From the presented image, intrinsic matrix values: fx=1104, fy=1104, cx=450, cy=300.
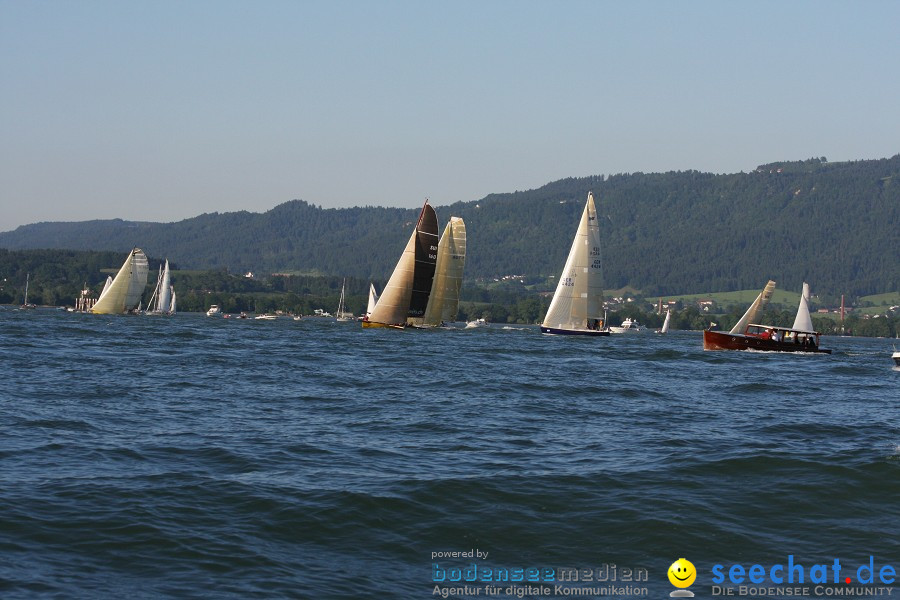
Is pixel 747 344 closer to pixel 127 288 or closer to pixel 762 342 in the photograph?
pixel 762 342

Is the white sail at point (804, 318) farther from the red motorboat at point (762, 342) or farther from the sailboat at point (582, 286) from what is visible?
the sailboat at point (582, 286)

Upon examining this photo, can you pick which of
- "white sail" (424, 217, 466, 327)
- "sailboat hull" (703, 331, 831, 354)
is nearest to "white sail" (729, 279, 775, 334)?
"sailboat hull" (703, 331, 831, 354)

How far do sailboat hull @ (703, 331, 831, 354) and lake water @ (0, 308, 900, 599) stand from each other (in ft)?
158

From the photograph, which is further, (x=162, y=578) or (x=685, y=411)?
(x=685, y=411)

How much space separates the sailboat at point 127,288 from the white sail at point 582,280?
73.5 metres

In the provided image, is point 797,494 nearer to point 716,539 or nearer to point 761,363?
point 716,539

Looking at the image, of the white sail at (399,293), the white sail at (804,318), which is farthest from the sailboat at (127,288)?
the white sail at (804,318)

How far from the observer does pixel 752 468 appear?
23.4 m

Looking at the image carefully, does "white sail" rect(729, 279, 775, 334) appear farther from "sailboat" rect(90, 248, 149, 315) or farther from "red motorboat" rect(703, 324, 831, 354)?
"sailboat" rect(90, 248, 149, 315)

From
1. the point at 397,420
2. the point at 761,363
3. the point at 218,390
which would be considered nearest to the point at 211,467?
the point at 397,420

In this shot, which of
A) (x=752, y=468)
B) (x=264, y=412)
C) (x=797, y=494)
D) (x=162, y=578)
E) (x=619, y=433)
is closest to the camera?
(x=162, y=578)

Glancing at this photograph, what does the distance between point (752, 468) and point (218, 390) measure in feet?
64.3

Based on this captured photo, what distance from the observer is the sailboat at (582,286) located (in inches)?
4156

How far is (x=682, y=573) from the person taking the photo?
15.7 meters
